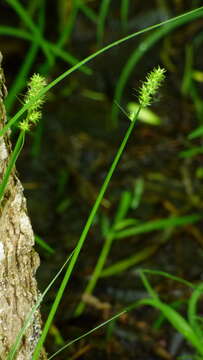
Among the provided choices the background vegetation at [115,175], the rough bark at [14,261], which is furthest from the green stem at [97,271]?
the rough bark at [14,261]

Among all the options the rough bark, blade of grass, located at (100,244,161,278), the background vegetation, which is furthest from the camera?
blade of grass, located at (100,244,161,278)

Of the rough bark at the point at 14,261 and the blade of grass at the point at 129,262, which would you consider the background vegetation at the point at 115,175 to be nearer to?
the blade of grass at the point at 129,262

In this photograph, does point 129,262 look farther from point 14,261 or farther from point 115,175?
point 14,261

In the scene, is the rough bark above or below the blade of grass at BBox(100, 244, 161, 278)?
below

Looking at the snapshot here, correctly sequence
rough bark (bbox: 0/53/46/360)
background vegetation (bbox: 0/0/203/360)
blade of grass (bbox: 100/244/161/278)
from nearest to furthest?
rough bark (bbox: 0/53/46/360), background vegetation (bbox: 0/0/203/360), blade of grass (bbox: 100/244/161/278)

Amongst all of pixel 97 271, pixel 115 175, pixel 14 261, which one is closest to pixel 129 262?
pixel 97 271

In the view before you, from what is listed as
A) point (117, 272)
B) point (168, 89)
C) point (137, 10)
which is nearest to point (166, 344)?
point (117, 272)

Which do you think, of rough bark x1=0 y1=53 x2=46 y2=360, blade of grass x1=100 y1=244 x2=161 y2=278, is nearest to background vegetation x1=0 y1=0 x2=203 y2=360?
blade of grass x1=100 y1=244 x2=161 y2=278

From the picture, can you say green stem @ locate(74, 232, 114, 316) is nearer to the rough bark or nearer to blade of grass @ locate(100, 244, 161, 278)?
blade of grass @ locate(100, 244, 161, 278)
